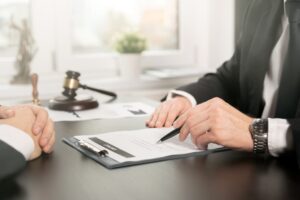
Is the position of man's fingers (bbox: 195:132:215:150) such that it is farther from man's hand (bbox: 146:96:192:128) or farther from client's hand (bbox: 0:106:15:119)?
client's hand (bbox: 0:106:15:119)

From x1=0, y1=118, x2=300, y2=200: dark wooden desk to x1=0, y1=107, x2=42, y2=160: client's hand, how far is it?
0.03 metres

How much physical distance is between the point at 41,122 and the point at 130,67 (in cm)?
151

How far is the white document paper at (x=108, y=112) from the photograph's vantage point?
1498 mm

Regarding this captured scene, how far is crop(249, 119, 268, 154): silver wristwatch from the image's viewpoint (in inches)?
40.1

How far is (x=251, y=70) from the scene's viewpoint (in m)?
1.55

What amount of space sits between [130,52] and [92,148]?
155 cm

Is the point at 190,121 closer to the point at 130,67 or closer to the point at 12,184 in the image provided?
the point at 12,184

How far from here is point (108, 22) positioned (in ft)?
8.91

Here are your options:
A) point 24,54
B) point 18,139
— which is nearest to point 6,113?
point 18,139

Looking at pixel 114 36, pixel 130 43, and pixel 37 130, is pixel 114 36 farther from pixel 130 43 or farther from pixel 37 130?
pixel 37 130

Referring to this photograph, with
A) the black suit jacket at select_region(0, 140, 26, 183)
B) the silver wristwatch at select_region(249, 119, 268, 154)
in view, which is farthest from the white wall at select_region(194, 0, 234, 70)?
the black suit jacket at select_region(0, 140, 26, 183)

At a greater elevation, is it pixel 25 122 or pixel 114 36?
pixel 114 36

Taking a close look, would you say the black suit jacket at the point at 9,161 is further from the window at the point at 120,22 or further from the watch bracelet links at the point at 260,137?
the window at the point at 120,22

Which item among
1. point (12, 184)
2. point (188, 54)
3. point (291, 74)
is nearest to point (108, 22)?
point (188, 54)
